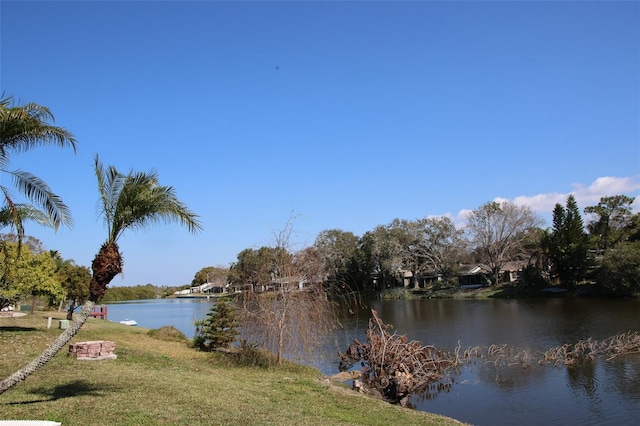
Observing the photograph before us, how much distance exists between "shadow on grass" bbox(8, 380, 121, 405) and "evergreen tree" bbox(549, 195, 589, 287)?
2309 inches

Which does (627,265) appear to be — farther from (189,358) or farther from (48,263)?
(48,263)

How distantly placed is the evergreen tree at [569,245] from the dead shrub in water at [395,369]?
147 feet

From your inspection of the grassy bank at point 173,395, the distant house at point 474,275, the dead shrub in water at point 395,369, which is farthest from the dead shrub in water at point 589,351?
the distant house at point 474,275

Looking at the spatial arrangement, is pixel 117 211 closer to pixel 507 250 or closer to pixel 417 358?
pixel 417 358

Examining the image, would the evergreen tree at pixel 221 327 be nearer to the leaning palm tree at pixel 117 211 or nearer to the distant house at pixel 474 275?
Result: the leaning palm tree at pixel 117 211

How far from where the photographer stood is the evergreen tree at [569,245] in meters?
57.7

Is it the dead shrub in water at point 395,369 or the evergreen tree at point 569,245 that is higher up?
the evergreen tree at point 569,245

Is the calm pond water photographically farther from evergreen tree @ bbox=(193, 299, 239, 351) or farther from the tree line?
the tree line

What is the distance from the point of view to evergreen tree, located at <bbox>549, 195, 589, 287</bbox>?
57.7 meters

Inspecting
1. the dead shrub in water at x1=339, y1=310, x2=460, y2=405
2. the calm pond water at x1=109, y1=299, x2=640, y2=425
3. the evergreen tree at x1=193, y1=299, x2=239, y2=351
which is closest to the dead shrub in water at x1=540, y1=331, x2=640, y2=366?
the calm pond water at x1=109, y1=299, x2=640, y2=425

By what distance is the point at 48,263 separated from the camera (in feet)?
78.8

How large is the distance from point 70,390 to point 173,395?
91.7 inches

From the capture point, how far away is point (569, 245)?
58.4m

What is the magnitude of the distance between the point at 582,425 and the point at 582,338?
47.1ft
